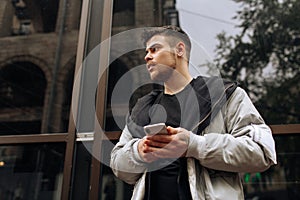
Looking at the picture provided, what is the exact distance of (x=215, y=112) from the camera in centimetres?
136

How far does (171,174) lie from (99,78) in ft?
5.23

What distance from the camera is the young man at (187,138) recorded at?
1.20 metres

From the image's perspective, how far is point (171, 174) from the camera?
4.35ft

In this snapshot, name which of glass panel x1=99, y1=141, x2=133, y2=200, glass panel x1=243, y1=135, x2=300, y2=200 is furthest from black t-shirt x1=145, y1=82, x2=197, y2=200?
glass panel x1=243, y1=135, x2=300, y2=200

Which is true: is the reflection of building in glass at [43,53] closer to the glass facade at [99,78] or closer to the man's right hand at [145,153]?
the glass facade at [99,78]

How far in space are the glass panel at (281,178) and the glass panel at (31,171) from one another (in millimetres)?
1755

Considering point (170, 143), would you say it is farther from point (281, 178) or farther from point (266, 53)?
point (266, 53)

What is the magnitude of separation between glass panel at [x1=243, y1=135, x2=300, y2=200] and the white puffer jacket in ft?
4.72

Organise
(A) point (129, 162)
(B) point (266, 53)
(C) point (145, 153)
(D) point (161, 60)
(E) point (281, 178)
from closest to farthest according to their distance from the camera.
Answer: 1. (C) point (145, 153)
2. (A) point (129, 162)
3. (D) point (161, 60)
4. (E) point (281, 178)
5. (B) point (266, 53)

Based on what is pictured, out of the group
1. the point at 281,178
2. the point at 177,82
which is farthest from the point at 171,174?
the point at 281,178

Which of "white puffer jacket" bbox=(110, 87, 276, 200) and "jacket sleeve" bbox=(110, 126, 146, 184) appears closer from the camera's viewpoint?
"white puffer jacket" bbox=(110, 87, 276, 200)

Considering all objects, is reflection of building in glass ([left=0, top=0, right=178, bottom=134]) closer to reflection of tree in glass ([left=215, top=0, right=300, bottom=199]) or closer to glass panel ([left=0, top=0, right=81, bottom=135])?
glass panel ([left=0, top=0, right=81, bottom=135])

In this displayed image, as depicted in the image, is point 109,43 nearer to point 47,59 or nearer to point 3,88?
point 47,59

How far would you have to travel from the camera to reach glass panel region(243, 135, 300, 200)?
2.78 metres
